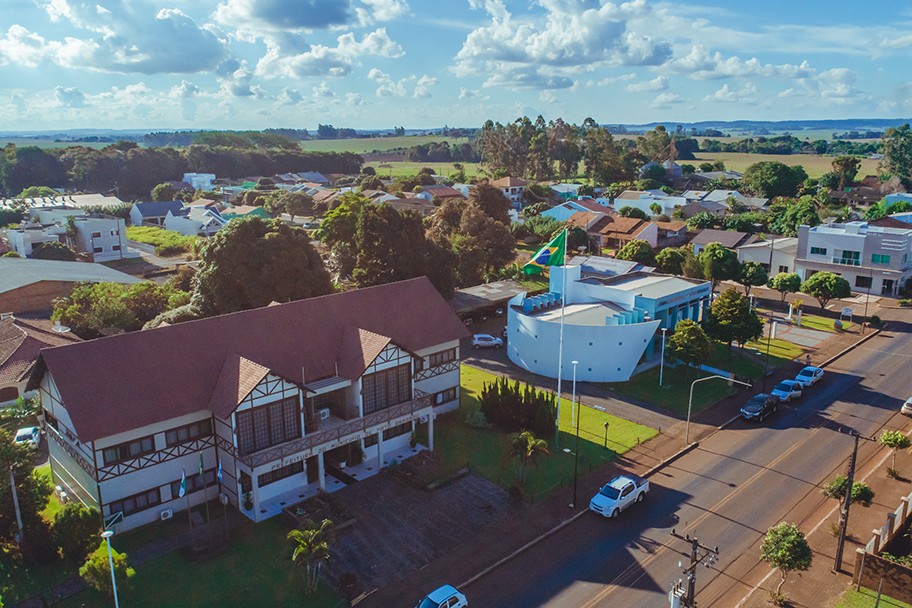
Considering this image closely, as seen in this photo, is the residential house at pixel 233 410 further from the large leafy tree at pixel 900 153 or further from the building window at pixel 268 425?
the large leafy tree at pixel 900 153

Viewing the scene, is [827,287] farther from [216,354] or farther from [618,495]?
[216,354]

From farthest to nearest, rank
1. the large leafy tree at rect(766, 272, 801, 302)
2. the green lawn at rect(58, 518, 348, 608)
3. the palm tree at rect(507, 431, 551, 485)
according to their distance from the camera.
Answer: the large leafy tree at rect(766, 272, 801, 302)
the palm tree at rect(507, 431, 551, 485)
the green lawn at rect(58, 518, 348, 608)

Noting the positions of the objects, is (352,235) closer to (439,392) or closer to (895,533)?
(439,392)

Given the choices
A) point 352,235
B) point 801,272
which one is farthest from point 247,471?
point 801,272

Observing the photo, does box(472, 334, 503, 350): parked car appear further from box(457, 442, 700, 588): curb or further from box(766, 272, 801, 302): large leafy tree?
box(766, 272, 801, 302): large leafy tree

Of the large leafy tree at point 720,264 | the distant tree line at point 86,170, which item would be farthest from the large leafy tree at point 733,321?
the distant tree line at point 86,170

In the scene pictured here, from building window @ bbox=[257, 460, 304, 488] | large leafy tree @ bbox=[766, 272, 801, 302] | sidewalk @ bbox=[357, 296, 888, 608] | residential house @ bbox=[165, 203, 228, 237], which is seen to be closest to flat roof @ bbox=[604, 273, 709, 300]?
sidewalk @ bbox=[357, 296, 888, 608]
